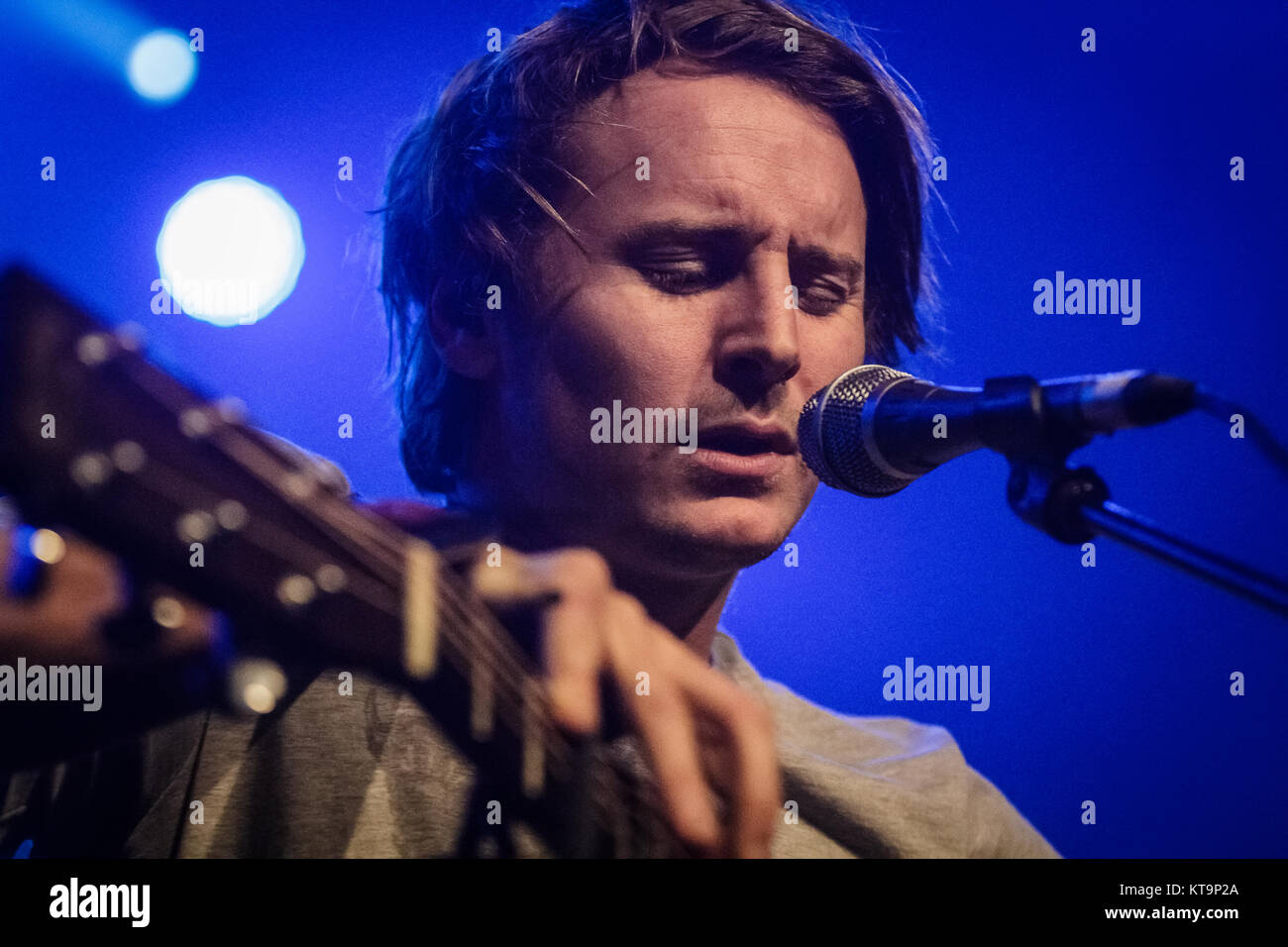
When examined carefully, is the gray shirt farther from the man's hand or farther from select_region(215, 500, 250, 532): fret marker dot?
select_region(215, 500, 250, 532): fret marker dot

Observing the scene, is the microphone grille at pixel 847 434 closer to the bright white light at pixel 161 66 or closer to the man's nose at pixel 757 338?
the man's nose at pixel 757 338

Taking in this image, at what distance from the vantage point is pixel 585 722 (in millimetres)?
842

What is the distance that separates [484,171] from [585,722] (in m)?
0.81

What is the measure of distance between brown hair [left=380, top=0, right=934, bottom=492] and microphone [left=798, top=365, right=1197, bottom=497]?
51 cm

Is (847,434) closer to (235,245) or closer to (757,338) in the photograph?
(757,338)

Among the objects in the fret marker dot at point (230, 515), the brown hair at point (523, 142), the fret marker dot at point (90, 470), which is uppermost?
the brown hair at point (523, 142)

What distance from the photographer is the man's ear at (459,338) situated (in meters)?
1.25

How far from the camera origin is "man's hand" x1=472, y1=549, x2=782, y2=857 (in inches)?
34.0

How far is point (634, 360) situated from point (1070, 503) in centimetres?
56

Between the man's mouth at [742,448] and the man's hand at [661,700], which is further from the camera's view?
the man's mouth at [742,448]

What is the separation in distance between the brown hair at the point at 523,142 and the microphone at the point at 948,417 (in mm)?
509

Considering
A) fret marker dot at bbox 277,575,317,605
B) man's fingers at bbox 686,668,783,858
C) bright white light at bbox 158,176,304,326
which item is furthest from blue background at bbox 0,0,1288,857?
fret marker dot at bbox 277,575,317,605

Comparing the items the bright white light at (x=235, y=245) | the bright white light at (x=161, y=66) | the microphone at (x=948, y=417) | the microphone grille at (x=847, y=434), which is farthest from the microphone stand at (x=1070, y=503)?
the bright white light at (x=161, y=66)

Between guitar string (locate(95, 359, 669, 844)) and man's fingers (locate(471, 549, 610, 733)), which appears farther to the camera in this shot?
man's fingers (locate(471, 549, 610, 733))
